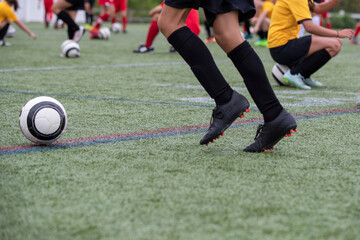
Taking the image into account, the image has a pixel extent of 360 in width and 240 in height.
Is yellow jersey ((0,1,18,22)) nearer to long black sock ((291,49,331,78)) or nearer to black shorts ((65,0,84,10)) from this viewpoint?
black shorts ((65,0,84,10))

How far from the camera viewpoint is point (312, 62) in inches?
231

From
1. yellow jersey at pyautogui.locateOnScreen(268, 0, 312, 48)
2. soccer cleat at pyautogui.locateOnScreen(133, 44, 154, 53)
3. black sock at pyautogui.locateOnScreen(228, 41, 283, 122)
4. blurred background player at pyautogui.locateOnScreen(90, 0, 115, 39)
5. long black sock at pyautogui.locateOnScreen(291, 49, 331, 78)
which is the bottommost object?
blurred background player at pyautogui.locateOnScreen(90, 0, 115, 39)

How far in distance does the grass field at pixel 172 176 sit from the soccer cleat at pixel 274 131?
0.05 metres

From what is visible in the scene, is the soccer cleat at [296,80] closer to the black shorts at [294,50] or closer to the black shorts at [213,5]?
the black shorts at [294,50]

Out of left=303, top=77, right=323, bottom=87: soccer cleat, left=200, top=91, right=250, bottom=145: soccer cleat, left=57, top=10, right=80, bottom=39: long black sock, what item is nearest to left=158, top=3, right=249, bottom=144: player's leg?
left=200, top=91, right=250, bottom=145: soccer cleat

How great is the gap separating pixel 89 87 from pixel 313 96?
2.15 m

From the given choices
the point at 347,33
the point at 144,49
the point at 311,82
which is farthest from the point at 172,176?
the point at 144,49

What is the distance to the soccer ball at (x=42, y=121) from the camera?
2.95 meters

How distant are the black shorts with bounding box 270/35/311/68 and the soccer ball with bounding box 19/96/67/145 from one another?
10.9 ft

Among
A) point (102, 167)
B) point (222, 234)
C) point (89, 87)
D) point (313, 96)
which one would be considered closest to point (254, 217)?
point (222, 234)

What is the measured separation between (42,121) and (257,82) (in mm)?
1124

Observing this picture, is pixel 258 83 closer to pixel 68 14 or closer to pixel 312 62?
pixel 312 62

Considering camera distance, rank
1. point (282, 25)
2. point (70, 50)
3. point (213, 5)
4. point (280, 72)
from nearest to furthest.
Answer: point (213, 5) → point (282, 25) → point (280, 72) → point (70, 50)

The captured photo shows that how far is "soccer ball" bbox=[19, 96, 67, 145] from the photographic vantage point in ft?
9.68
